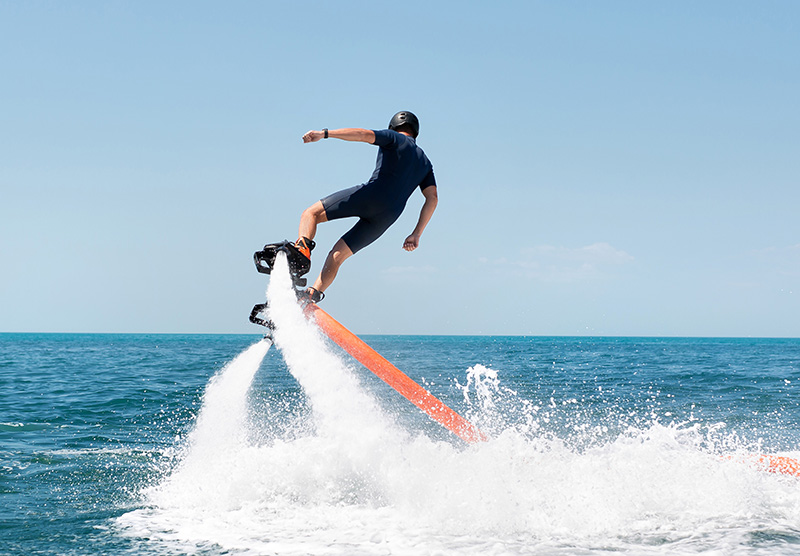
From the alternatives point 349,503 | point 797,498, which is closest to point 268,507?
point 349,503

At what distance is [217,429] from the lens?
734 centimetres

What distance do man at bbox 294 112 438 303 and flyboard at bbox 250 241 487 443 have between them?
0.14 meters

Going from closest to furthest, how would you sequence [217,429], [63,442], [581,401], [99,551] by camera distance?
[99,551] < [217,429] < [63,442] < [581,401]

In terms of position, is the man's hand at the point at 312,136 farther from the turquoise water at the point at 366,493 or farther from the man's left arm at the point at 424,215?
the turquoise water at the point at 366,493

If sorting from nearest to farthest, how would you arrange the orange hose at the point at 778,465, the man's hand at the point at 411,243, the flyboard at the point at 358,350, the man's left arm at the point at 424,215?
the flyboard at the point at 358,350, the orange hose at the point at 778,465, the man's left arm at the point at 424,215, the man's hand at the point at 411,243

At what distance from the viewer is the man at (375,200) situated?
255 inches

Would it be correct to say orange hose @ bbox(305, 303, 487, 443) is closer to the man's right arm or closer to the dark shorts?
the dark shorts

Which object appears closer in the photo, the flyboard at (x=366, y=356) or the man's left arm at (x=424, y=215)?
the flyboard at (x=366, y=356)

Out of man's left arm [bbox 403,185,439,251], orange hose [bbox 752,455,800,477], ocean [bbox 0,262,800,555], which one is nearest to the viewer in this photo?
ocean [bbox 0,262,800,555]

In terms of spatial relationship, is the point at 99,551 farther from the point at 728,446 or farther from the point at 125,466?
the point at 728,446

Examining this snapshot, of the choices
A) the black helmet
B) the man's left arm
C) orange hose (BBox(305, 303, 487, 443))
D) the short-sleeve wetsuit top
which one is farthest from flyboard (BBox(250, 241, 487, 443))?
the black helmet

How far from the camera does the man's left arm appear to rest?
7191mm

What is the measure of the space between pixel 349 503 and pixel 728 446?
22.1 ft

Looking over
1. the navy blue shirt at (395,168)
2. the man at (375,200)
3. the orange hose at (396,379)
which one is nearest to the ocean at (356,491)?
the orange hose at (396,379)
